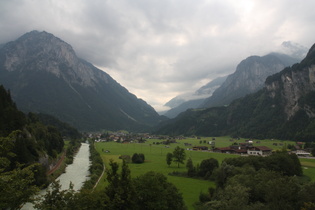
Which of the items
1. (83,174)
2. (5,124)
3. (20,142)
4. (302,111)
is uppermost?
(302,111)

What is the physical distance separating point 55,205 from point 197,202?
29.3m

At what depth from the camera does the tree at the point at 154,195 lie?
102 feet

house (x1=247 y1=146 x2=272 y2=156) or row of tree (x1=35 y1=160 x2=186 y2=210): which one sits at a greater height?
house (x1=247 y1=146 x2=272 y2=156)

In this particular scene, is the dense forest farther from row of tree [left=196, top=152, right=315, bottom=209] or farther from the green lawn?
the green lawn

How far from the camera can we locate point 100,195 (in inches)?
1003

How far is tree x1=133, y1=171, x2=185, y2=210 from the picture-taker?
31.0 metres

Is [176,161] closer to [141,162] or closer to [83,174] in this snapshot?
[141,162]

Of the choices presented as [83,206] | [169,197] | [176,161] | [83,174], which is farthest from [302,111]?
[83,206]

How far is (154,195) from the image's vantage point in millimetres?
32062

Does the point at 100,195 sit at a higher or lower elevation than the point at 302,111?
lower

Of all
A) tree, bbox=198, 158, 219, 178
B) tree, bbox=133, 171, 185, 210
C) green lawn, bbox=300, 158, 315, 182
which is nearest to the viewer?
tree, bbox=133, 171, 185, 210

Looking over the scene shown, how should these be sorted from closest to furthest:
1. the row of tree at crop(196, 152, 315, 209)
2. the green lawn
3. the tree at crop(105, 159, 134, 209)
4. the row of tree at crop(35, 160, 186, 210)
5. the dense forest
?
the dense forest → the row of tree at crop(35, 160, 186, 210) → the tree at crop(105, 159, 134, 209) → the row of tree at crop(196, 152, 315, 209) → the green lawn

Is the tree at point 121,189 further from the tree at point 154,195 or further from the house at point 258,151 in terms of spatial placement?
the house at point 258,151

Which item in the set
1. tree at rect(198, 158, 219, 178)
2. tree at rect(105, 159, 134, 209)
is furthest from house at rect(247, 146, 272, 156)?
tree at rect(105, 159, 134, 209)
